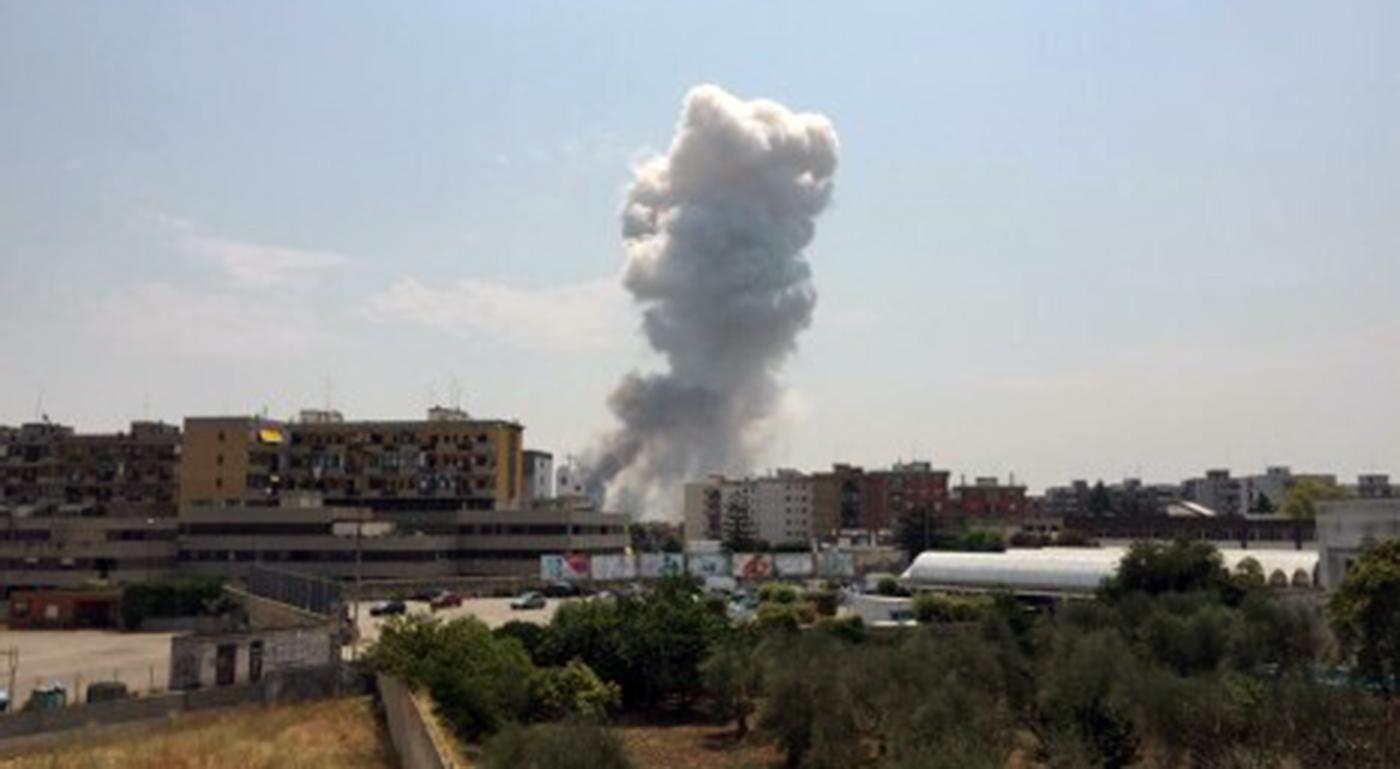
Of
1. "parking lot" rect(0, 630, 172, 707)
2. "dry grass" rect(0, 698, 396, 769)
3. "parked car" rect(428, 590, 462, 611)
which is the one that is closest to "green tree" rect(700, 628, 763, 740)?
"dry grass" rect(0, 698, 396, 769)

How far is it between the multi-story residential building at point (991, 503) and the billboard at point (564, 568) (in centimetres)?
9371

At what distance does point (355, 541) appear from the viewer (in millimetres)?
114625

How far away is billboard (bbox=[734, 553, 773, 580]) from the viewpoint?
122875mm

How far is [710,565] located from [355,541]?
109ft

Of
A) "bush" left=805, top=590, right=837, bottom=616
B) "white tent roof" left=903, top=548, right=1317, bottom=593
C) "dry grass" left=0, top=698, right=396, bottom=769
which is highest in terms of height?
"white tent roof" left=903, top=548, right=1317, bottom=593

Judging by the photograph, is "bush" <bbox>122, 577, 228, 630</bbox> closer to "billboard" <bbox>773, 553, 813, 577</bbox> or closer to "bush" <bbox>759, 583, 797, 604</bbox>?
"bush" <bbox>759, 583, 797, 604</bbox>

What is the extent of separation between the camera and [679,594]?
58188 millimetres

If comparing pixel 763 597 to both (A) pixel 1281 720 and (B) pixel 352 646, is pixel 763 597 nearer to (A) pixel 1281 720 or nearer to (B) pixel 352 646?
(B) pixel 352 646

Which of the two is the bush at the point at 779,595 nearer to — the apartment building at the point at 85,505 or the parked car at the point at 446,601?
the parked car at the point at 446,601

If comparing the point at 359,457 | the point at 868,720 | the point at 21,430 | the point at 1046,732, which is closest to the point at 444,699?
the point at 868,720

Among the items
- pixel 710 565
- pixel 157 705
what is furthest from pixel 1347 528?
pixel 710 565

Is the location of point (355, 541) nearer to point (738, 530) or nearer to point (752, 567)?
point (752, 567)

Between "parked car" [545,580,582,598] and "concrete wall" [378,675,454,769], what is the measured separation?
56.2m

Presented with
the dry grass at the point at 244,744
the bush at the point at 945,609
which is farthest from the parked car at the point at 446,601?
the dry grass at the point at 244,744
